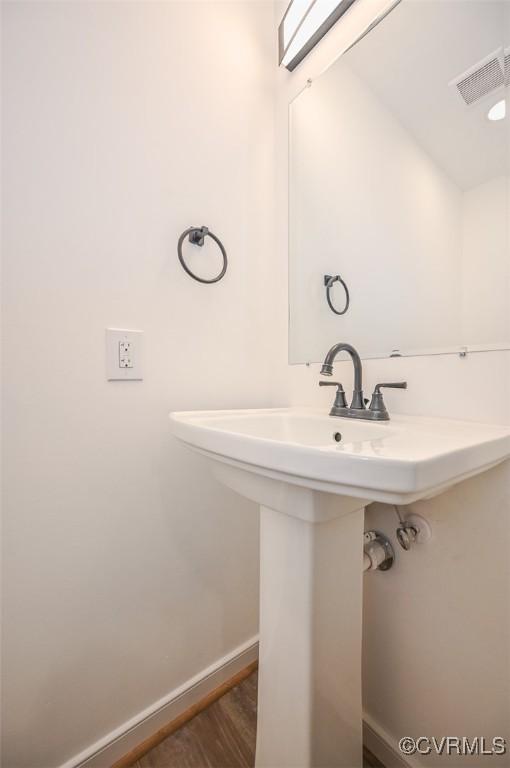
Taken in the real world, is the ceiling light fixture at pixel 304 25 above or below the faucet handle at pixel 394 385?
above

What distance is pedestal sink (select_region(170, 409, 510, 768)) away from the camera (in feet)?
1.51

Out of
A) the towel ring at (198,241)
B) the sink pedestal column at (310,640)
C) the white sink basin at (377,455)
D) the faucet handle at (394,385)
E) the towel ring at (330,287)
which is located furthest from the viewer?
the towel ring at (330,287)

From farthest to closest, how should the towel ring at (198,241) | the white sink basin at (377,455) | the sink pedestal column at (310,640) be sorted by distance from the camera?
the towel ring at (198,241), the sink pedestal column at (310,640), the white sink basin at (377,455)

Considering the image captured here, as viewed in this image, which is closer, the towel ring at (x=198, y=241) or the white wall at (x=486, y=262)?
the white wall at (x=486, y=262)

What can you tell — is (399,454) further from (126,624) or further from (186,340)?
(126,624)

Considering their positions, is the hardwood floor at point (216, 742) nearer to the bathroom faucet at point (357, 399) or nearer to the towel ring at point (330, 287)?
the bathroom faucet at point (357, 399)

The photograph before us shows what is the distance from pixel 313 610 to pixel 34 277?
0.88m

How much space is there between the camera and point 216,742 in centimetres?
84

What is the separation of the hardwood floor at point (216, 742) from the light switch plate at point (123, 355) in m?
0.98

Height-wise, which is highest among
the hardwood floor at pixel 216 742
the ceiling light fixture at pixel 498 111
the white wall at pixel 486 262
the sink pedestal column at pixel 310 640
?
the ceiling light fixture at pixel 498 111

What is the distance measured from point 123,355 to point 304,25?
1197mm

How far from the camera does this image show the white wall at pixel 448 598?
2.03 feet

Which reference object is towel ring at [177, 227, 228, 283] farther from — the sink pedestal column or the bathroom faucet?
the sink pedestal column

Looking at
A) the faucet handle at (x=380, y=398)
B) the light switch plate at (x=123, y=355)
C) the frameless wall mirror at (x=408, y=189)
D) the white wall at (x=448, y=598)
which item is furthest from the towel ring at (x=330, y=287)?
the light switch plate at (x=123, y=355)
